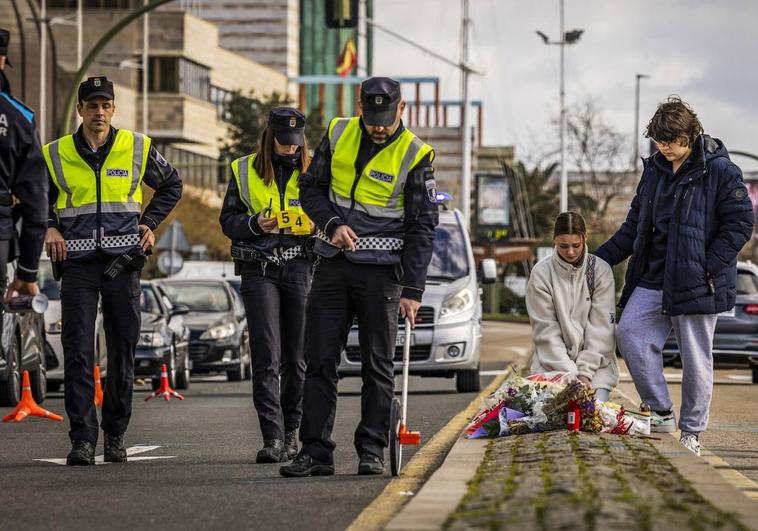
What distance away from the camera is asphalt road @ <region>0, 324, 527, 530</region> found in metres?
7.68

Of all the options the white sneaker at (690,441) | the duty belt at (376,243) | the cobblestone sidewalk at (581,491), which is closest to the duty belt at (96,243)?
the duty belt at (376,243)

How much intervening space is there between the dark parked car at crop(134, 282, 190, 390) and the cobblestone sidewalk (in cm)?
1207

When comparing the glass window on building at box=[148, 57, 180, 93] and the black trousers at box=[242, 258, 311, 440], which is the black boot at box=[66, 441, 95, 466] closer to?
the black trousers at box=[242, 258, 311, 440]

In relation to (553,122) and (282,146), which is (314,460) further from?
(553,122)

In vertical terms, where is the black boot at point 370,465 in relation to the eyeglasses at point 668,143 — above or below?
below

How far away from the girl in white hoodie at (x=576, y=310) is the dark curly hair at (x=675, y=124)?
0.92 m

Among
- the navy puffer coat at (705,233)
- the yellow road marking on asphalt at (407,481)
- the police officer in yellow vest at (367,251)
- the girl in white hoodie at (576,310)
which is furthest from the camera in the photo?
the girl in white hoodie at (576,310)

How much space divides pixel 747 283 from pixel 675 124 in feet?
45.3

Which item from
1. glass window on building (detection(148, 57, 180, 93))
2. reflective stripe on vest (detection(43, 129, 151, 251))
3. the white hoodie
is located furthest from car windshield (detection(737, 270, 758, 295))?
glass window on building (detection(148, 57, 180, 93))

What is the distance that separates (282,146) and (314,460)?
209 centimetres

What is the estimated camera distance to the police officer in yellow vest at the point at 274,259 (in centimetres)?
1050

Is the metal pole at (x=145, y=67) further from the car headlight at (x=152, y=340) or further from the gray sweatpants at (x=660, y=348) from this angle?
the gray sweatpants at (x=660, y=348)

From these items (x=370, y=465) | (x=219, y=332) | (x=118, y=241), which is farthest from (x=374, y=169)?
(x=219, y=332)

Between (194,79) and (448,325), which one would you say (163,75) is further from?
(448,325)
